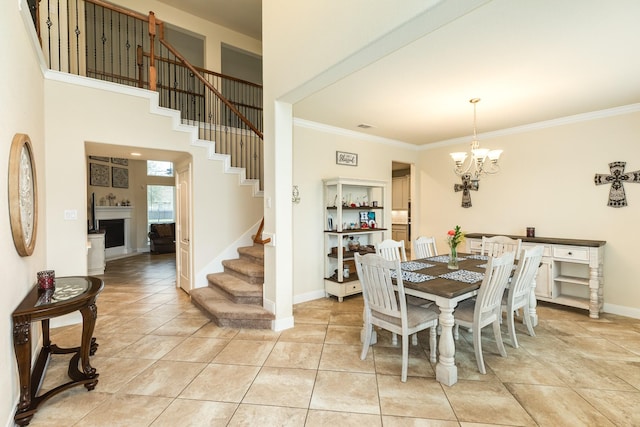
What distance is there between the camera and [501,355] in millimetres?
2746

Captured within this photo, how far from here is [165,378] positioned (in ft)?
7.95

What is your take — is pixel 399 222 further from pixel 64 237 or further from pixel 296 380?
pixel 64 237

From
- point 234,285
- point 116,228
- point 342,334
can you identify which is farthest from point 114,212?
point 342,334

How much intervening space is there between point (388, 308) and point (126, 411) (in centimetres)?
202

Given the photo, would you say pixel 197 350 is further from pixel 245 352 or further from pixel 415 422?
pixel 415 422

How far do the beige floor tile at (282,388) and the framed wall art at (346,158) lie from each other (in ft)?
10.6

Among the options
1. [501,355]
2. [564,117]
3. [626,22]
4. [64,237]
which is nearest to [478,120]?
[564,117]

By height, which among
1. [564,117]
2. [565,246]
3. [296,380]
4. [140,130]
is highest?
[564,117]

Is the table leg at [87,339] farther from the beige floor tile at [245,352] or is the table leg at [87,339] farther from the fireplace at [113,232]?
the fireplace at [113,232]

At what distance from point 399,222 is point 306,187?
4.35m

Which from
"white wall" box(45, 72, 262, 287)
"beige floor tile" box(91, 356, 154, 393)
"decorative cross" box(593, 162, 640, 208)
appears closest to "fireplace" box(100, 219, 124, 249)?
"white wall" box(45, 72, 262, 287)

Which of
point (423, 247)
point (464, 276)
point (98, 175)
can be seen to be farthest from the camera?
point (98, 175)

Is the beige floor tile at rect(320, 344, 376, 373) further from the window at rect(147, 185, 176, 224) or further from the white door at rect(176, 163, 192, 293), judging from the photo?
the window at rect(147, 185, 176, 224)

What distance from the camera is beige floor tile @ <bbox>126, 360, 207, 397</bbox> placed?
226 cm
